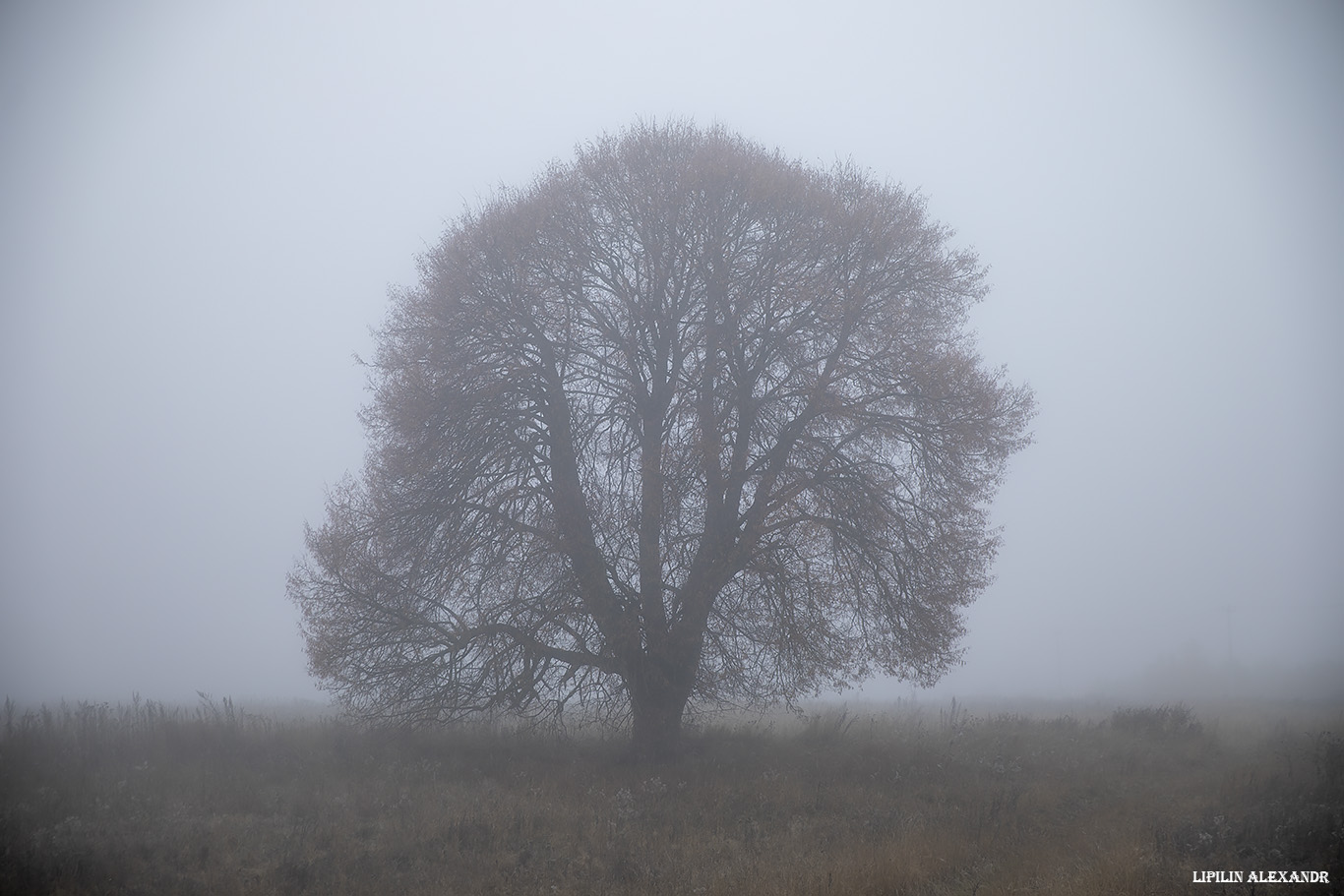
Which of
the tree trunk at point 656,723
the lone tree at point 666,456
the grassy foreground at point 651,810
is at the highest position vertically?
the lone tree at point 666,456

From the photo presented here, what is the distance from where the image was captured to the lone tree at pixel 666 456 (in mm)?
11883

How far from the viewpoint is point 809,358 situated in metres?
13.3

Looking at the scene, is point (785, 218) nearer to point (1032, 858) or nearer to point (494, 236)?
point (494, 236)

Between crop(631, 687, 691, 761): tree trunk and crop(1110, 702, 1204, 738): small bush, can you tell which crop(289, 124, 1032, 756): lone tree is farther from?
crop(1110, 702, 1204, 738): small bush

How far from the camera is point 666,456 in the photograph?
1190 cm

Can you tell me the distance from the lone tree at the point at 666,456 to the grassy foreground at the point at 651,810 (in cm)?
128

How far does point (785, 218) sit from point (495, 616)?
28.2ft

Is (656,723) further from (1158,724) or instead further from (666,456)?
(1158,724)

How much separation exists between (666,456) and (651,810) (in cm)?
514

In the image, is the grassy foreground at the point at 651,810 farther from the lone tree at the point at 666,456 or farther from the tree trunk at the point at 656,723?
the lone tree at the point at 666,456

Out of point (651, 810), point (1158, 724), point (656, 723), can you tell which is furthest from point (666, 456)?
point (1158, 724)

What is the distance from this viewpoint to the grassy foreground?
23.8ft

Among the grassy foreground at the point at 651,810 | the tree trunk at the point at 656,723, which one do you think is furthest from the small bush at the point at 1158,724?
the tree trunk at the point at 656,723

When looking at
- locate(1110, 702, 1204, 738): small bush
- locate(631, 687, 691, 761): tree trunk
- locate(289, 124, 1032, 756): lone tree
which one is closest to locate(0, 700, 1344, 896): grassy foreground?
locate(1110, 702, 1204, 738): small bush
